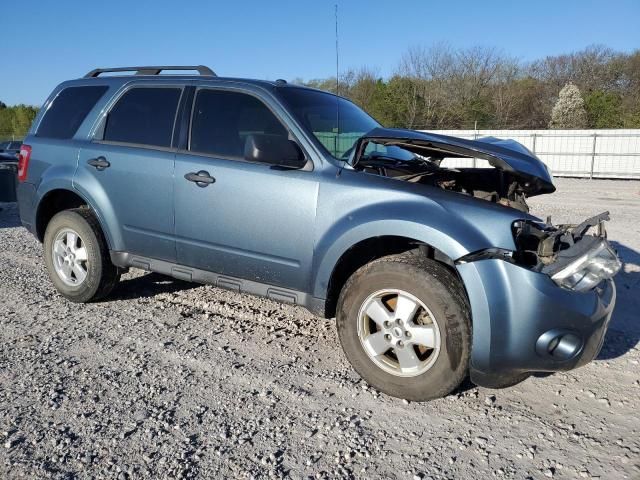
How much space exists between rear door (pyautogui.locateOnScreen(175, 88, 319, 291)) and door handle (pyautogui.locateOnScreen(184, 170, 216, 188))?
0.01 metres

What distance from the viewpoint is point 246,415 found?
3.00m

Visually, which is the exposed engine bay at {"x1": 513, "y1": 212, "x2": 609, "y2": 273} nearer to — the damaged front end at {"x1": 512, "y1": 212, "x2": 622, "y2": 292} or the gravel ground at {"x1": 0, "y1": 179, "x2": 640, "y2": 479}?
the damaged front end at {"x1": 512, "y1": 212, "x2": 622, "y2": 292}

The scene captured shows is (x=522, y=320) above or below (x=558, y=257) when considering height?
below

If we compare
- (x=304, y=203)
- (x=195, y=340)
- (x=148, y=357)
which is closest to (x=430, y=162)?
(x=304, y=203)

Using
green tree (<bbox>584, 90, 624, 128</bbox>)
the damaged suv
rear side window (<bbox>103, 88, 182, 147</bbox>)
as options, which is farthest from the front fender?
green tree (<bbox>584, 90, 624, 128</bbox>)

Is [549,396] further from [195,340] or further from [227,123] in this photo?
[227,123]

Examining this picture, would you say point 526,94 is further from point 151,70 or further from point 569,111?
point 151,70

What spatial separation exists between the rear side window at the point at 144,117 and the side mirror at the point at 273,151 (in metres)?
1.02

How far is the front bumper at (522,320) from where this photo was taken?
9.18 feet

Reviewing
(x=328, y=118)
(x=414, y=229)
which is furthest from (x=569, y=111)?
(x=414, y=229)

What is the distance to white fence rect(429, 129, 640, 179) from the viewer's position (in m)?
18.5

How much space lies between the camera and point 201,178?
389cm

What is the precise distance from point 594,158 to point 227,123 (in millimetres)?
18638

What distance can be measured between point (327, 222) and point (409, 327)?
86 centimetres
